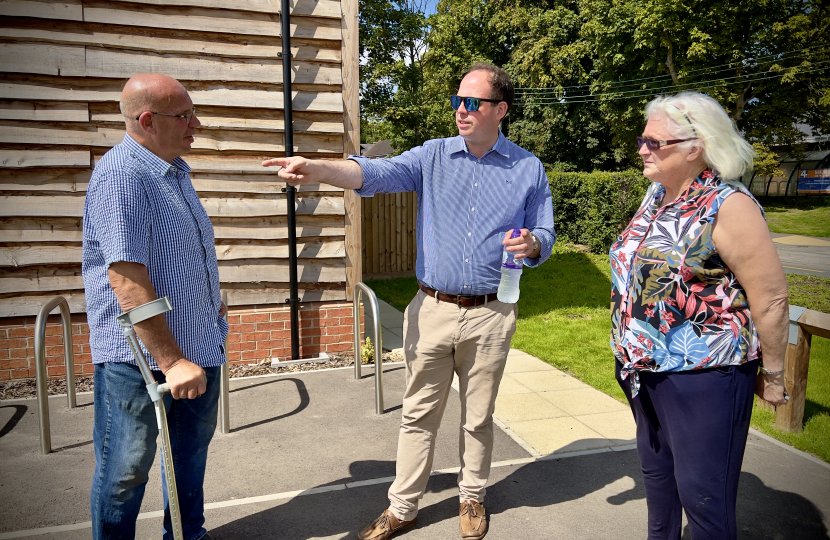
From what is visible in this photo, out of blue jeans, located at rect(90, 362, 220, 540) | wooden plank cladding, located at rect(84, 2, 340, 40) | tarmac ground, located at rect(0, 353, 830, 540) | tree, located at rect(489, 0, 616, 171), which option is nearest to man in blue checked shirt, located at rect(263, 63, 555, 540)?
tarmac ground, located at rect(0, 353, 830, 540)

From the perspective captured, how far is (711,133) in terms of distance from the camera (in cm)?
231

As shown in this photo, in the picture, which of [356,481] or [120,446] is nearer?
[120,446]

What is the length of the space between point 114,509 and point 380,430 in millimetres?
2323

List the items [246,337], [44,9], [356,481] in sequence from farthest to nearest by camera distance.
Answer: [246,337]
[44,9]
[356,481]

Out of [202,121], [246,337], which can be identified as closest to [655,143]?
[202,121]

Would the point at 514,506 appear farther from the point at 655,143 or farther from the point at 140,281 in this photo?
the point at 140,281

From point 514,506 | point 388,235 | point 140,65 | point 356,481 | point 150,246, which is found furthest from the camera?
point 388,235

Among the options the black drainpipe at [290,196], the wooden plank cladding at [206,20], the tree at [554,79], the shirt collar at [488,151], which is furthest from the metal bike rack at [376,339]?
the tree at [554,79]

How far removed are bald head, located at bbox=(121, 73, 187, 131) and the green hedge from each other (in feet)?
51.6

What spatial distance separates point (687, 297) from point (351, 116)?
4593 millimetres

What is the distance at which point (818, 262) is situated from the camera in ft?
51.5

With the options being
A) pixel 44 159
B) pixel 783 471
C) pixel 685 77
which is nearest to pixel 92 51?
pixel 44 159

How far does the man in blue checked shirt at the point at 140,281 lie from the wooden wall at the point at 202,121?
11.5 ft

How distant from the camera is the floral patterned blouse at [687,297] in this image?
224cm
